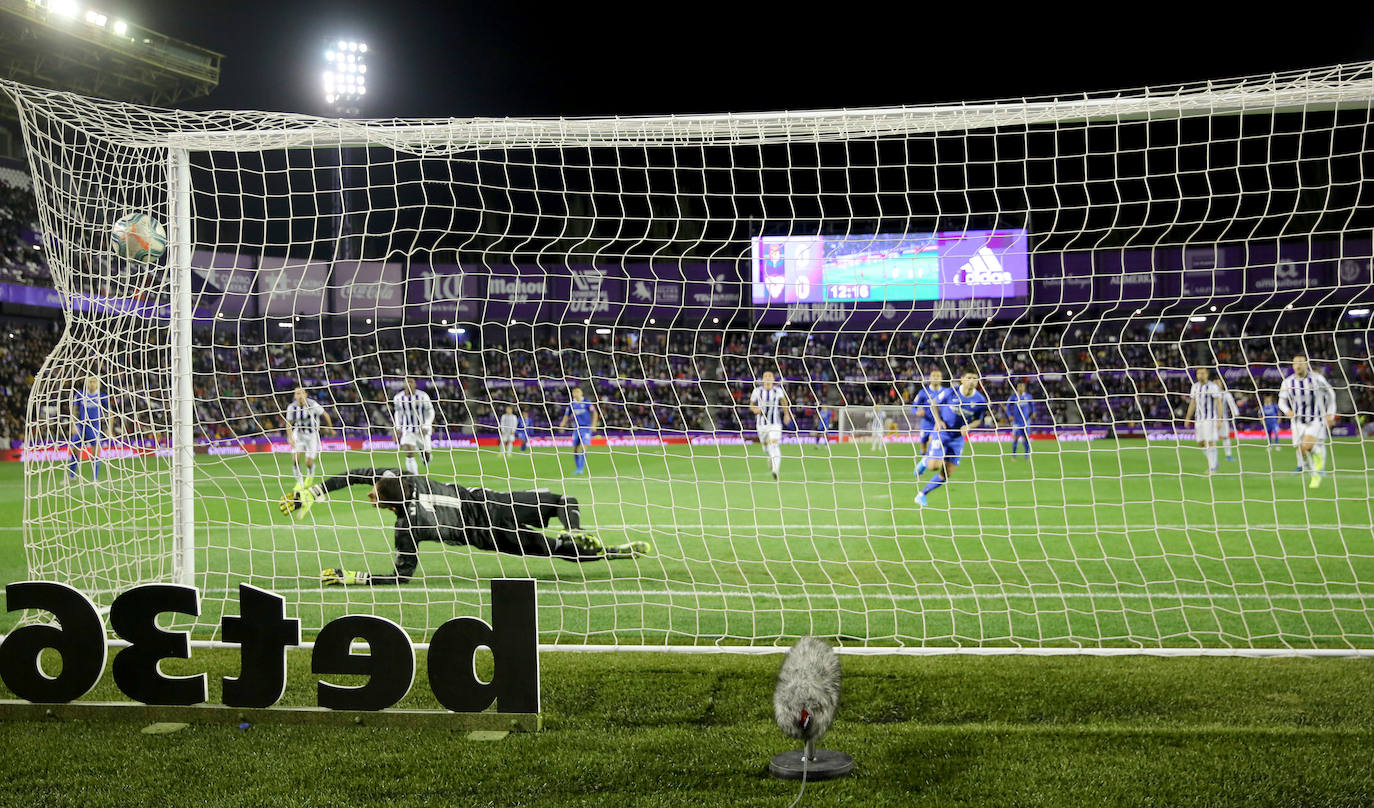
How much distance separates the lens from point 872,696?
4.06 meters

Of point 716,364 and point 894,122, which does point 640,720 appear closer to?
point 894,122

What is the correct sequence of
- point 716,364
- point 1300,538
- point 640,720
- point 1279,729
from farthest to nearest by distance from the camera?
point 716,364, point 1300,538, point 640,720, point 1279,729

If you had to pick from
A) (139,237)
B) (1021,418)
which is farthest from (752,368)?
(139,237)

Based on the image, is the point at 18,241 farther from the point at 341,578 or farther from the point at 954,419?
the point at 954,419

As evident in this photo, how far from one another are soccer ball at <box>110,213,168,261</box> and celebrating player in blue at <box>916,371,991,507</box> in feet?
21.2

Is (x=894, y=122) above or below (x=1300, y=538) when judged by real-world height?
above

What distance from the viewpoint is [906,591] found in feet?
20.4

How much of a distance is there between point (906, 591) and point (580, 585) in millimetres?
2144

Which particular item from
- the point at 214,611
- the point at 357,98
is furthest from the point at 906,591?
the point at 357,98

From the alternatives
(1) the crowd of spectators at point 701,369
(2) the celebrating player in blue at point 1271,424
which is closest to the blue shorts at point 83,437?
(2) the celebrating player in blue at point 1271,424

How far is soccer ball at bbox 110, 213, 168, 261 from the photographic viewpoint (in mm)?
5441

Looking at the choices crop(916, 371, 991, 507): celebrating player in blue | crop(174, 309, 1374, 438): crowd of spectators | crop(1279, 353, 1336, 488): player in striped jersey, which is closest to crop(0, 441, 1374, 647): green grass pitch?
crop(916, 371, 991, 507): celebrating player in blue

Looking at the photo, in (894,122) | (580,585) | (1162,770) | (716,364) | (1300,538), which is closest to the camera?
(1162,770)

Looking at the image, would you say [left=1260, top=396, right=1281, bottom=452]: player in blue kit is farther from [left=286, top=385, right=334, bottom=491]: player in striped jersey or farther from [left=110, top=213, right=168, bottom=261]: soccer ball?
[left=110, top=213, right=168, bottom=261]: soccer ball
